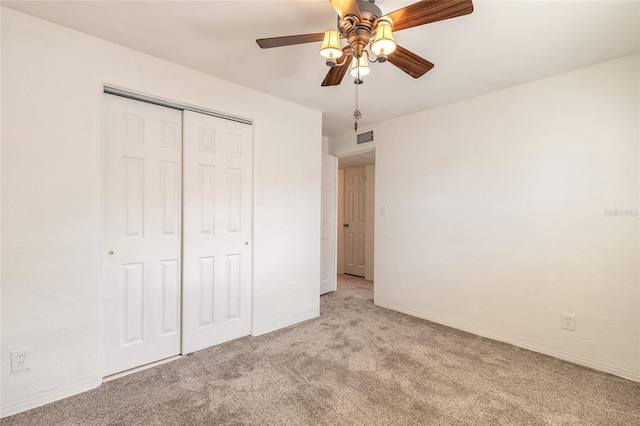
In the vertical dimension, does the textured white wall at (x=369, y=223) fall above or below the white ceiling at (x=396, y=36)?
below

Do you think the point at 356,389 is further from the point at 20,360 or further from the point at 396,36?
the point at 396,36

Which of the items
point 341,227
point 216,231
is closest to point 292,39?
point 216,231

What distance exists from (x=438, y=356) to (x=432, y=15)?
244 centimetres

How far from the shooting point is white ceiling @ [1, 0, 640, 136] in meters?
1.65

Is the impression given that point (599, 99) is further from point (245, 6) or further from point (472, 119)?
point (245, 6)

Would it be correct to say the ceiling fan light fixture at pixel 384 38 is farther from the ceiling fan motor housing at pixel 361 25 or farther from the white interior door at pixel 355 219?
the white interior door at pixel 355 219

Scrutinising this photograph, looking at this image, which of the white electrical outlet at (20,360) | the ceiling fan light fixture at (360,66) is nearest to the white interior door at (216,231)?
the white electrical outlet at (20,360)

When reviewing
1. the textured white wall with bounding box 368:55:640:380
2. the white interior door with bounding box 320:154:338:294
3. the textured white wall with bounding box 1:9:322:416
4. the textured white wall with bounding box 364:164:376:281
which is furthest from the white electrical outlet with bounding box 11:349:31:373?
the textured white wall with bounding box 364:164:376:281

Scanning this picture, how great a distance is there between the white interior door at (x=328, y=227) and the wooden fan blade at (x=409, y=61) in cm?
250

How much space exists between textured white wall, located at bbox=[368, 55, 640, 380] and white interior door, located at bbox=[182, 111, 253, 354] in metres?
1.88

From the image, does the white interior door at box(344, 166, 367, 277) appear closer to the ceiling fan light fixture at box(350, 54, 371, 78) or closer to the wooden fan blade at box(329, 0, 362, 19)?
the ceiling fan light fixture at box(350, 54, 371, 78)

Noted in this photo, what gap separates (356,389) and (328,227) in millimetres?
2655

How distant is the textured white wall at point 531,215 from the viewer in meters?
2.16

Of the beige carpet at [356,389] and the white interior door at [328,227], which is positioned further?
the white interior door at [328,227]
